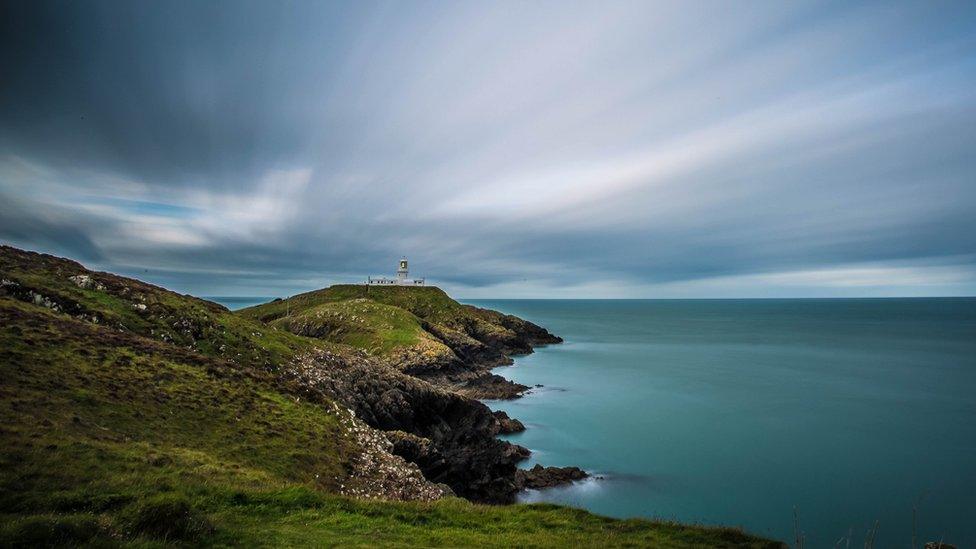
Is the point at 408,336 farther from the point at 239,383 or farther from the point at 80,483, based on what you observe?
the point at 80,483

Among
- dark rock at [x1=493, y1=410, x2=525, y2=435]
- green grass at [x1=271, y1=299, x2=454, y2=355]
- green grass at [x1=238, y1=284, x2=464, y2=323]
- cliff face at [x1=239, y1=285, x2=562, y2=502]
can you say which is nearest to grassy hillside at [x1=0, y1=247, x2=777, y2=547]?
cliff face at [x1=239, y1=285, x2=562, y2=502]

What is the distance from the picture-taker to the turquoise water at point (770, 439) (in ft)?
119

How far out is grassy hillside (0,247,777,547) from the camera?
13219mm

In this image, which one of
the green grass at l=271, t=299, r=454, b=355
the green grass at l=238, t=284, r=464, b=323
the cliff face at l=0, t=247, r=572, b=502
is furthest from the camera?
the green grass at l=238, t=284, r=464, b=323

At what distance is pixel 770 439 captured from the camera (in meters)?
54.0

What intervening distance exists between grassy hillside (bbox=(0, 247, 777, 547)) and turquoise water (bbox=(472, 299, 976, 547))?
1687 centimetres

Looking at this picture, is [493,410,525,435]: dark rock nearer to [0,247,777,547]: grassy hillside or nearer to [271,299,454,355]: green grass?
[271,299,454,355]: green grass

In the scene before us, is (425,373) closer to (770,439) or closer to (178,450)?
(770,439)

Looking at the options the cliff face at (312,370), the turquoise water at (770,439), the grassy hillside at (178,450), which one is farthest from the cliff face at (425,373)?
the turquoise water at (770,439)

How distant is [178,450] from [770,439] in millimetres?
59189

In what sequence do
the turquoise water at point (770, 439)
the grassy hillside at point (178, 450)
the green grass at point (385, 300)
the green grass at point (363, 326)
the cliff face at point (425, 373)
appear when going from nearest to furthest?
the grassy hillside at point (178, 450)
the turquoise water at point (770, 439)
the cliff face at point (425, 373)
the green grass at point (363, 326)
the green grass at point (385, 300)

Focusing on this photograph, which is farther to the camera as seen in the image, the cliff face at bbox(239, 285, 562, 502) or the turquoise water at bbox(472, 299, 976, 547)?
the cliff face at bbox(239, 285, 562, 502)

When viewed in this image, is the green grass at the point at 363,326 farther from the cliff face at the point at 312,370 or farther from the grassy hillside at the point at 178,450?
the grassy hillside at the point at 178,450

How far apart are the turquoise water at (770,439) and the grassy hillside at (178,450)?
16865 mm
